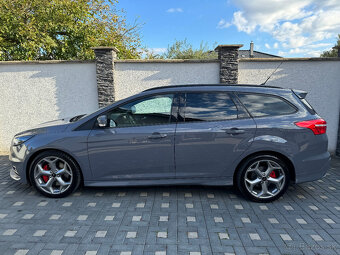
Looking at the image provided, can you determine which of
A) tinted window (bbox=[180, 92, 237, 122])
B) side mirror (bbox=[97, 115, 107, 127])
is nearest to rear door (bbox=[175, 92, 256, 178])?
tinted window (bbox=[180, 92, 237, 122])

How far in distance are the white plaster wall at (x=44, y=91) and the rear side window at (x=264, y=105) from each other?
13.6 feet

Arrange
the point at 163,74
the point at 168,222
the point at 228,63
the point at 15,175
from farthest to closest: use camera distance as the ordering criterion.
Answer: the point at 163,74 < the point at 228,63 < the point at 15,175 < the point at 168,222

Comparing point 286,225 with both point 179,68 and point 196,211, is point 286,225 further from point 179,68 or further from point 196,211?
point 179,68

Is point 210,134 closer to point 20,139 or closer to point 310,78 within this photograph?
point 20,139

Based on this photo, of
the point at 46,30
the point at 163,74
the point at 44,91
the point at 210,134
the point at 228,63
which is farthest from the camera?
the point at 46,30

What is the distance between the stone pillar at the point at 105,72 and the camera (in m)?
5.75

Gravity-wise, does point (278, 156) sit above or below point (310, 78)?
below

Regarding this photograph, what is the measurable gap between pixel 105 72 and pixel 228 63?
3.18 meters

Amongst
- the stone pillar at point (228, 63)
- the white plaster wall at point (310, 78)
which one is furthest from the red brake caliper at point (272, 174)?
the white plaster wall at point (310, 78)

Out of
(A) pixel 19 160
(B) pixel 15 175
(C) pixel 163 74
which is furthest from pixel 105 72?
(B) pixel 15 175

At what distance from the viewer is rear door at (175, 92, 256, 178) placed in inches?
124

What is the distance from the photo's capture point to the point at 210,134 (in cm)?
315

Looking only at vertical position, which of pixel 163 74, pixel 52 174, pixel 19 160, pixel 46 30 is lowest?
pixel 52 174

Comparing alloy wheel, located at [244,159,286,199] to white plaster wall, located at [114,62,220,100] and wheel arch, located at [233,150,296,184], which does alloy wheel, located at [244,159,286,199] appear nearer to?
wheel arch, located at [233,150,296,184]
